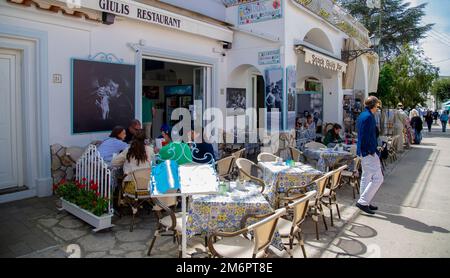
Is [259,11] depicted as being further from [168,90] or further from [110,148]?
[110,148]

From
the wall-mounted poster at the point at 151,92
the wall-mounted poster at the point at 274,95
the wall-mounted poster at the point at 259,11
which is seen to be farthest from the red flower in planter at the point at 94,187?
the wall-mounted poster at the point at 151,92

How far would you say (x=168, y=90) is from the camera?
11.3 meters

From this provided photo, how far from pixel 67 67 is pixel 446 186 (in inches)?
319

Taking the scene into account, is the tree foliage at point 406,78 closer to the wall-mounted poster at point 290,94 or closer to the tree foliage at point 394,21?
the tree foliage at point 394,21

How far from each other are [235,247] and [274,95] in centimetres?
619

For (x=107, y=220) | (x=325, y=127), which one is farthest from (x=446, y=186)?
(x=107, y=220)

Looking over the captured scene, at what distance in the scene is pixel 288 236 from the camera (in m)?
3.51

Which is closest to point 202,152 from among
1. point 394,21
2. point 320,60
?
point 320,60

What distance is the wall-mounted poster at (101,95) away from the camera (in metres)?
6.07

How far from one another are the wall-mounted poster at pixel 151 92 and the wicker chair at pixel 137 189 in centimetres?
762

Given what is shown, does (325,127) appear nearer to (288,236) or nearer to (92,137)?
(92,137)

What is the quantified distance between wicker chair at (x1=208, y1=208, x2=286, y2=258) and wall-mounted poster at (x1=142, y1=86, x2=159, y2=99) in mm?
9249

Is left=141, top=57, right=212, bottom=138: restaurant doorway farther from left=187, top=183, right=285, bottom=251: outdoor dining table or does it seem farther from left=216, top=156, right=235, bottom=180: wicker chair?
left=187, top=183, right=285, bottom=251: outdoor dining table

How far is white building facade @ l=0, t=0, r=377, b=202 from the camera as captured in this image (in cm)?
546
